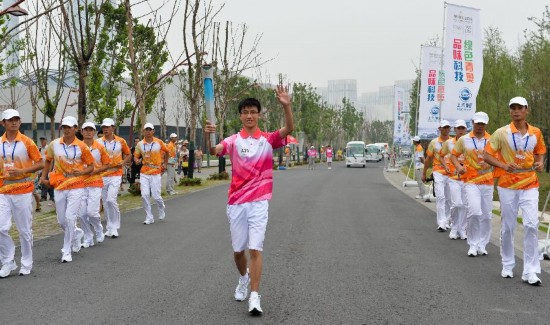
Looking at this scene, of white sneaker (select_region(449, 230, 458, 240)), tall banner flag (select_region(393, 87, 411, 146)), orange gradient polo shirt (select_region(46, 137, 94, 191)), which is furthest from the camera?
tall banner flag (select_region(393, 87, 411, 146))

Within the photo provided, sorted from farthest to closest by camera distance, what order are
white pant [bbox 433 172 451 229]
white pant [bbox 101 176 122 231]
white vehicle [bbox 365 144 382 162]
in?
white vehicle [bbox 365 144 382 162] → white pant [bbox 433 172 451 229] → white pant [bbox 101 176 122 231]

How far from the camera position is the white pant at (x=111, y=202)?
10.4m

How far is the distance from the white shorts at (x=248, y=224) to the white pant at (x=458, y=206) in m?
5.06

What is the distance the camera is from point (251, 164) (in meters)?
5.59

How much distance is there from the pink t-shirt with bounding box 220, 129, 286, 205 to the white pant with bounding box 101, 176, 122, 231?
5442mm

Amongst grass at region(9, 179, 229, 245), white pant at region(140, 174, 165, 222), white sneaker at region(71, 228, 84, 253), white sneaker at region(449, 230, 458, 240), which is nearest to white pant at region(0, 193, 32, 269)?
white sneaker at region(71, 228, 84, 253)

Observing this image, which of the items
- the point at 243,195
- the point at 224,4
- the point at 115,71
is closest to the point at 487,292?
the point at 243,195

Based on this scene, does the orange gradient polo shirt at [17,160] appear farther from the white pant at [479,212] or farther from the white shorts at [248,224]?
the white pant at [479,212]

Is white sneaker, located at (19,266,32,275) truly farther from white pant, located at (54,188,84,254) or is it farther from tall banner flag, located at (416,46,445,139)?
tall banner flag, located at (416,46,445,139)

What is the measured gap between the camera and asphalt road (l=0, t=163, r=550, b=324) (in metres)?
5.25

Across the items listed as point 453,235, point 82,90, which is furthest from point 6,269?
point 82,90

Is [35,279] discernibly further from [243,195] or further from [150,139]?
[150,139]

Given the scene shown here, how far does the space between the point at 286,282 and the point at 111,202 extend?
16.6ft

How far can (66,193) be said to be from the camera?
8156 mm
